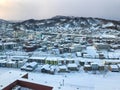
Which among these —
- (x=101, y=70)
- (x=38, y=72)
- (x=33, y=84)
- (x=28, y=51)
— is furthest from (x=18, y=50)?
(x=33, y=84)

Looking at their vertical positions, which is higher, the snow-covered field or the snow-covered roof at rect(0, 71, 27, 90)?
the snow-covered roof at rect(0, 71, 27, 90)

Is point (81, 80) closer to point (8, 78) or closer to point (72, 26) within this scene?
point (8, 78)

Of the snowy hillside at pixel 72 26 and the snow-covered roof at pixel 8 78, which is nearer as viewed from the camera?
the snow-covered roof at pixel 8 78

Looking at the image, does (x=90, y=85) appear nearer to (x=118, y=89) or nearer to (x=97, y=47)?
(x=118, y=89)

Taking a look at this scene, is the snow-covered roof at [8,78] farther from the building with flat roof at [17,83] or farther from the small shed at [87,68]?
the small shed at [87,68]

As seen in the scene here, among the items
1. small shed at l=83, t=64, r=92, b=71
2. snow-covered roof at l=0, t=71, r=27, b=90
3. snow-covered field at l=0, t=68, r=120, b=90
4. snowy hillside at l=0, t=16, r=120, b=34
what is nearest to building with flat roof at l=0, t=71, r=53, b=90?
snow-covered roof at l=0, t=71, r=27, b=90

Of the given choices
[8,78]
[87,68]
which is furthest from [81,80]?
[8,78]

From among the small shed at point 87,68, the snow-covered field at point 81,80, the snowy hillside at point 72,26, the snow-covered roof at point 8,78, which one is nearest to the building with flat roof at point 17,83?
the snow-covered roof at point 8,78

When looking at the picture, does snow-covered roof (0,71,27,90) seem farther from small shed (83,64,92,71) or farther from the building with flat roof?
small shed (83,64,92,71)
